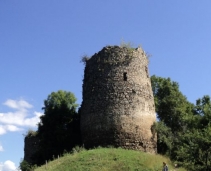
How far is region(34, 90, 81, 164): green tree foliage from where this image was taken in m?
24.3

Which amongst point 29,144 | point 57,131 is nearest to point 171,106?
point 57,131

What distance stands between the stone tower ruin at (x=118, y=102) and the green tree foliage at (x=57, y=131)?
1.89m

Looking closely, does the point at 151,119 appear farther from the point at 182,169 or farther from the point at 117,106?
the point at 182,169

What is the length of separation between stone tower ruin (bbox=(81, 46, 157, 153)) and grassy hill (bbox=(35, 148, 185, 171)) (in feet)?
4.39

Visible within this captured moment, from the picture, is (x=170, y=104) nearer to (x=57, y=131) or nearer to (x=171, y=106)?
(x=171, y=106)

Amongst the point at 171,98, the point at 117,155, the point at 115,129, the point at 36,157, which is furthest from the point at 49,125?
the point at 171,98

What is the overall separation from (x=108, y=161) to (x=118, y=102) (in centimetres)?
463

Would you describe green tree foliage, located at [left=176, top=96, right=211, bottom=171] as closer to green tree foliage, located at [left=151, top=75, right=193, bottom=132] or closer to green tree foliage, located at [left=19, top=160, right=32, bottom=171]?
green tree foliage, located at [left=151, top=75, right=193, bottom=132]

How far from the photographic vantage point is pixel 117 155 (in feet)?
63.5

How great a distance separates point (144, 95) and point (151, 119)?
163 centimetres

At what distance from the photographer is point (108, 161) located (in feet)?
61.1

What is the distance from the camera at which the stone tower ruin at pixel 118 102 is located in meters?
21.7

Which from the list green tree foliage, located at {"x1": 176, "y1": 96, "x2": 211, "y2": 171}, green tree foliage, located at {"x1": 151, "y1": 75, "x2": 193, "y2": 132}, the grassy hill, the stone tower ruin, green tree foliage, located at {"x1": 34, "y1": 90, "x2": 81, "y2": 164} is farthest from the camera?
green tree foliage, located at {"x1": 151, "y1": 75, "x2": 193, "y2": 132}

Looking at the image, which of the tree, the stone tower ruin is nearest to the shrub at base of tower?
the stone tower ruin
